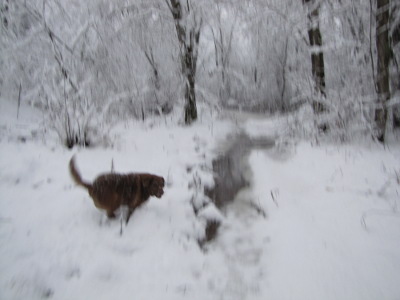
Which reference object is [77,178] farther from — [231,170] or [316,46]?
[316,46]

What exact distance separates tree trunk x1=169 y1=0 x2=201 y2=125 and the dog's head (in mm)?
4848

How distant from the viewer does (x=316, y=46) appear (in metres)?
5.30

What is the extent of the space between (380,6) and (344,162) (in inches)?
116

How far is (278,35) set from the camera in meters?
11.2

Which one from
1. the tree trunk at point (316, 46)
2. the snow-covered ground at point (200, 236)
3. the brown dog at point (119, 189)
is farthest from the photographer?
the tree trunk at point (316, 46)

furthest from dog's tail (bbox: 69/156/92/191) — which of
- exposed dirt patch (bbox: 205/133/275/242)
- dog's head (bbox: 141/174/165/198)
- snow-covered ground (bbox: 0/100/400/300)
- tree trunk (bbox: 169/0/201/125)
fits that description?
tree trunk (bbox: 169/0/201/125)

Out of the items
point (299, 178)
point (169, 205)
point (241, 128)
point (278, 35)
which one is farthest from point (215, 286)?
point (278, 35)

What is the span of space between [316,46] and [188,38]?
337 centimetres

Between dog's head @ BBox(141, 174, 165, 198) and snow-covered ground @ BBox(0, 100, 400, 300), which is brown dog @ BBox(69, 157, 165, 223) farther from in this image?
snow-covered ground @ BBox(0, 100, 400, 300)

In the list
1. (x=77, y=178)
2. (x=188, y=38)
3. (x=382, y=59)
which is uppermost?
(x=188, y=38)

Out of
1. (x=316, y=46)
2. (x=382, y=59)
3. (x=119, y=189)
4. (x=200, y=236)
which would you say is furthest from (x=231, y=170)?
(x=382, y=59)

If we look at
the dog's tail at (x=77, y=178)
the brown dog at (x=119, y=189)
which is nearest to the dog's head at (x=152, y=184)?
the brown dog at (x=119, y=189)

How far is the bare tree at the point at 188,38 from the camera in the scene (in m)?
6.52

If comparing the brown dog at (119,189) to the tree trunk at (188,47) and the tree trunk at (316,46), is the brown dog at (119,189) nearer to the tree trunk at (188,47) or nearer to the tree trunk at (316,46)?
the tree trunk at (316,46)
